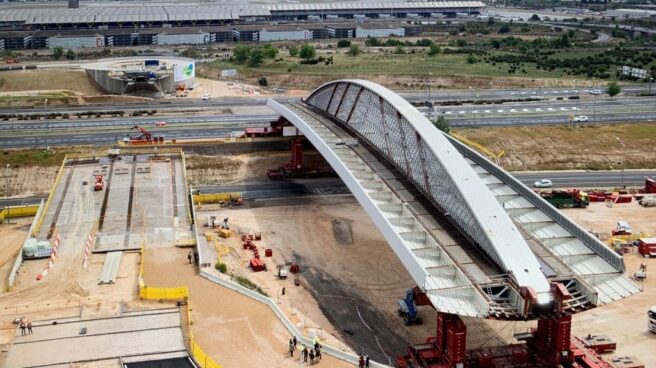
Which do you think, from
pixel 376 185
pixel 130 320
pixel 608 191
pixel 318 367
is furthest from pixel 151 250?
pixel 608 191

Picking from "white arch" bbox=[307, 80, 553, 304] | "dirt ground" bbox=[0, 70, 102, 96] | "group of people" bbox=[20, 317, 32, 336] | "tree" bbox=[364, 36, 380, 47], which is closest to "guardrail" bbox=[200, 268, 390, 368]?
"white arch" bbox=[307, 80, 553, 304]

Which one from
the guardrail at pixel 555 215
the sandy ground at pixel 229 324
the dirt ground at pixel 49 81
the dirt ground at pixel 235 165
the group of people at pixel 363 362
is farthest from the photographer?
the dirt ground at pixel 49 81

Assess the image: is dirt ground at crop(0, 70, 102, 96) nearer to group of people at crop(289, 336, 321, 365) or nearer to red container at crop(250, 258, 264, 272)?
red container at crop(250, 258, 264, 272)

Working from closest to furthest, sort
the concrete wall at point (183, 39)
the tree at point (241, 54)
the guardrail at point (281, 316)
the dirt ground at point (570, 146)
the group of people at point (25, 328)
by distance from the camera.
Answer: the guardrail at point (281, 316) → the group of people at point (25, 328) → the dirt ground at point (570, 146) → the tree at point (241, 54) → the concrete wall at point (183, 39)

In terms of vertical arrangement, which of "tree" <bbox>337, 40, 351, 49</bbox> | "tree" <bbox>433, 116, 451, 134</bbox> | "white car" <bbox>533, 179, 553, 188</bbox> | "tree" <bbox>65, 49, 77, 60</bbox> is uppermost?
"tree" <bbox>337, 40, 351, 49</bbox>

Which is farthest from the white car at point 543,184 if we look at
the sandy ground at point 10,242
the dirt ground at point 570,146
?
the sandy ground at point 10,242

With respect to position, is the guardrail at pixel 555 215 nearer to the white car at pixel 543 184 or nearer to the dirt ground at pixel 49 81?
the white car at pixel 543 184
